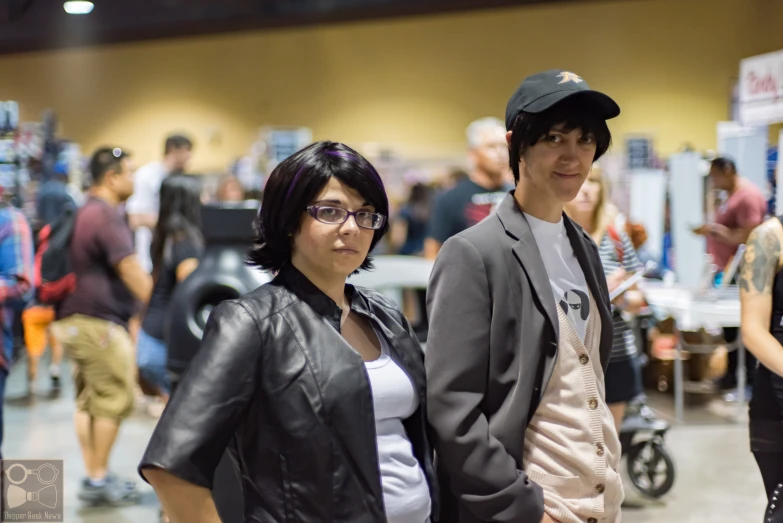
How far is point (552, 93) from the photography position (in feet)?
5.09

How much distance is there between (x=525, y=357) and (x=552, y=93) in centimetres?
47

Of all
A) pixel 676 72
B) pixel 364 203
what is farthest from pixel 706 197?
pixel 364 203

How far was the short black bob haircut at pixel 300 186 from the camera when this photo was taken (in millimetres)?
1437

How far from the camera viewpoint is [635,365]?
11.3 ft

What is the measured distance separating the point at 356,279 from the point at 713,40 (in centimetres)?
198

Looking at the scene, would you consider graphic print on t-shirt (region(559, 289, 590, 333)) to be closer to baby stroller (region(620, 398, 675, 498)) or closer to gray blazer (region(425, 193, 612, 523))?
gray blazer (region(425, 193, 612, 523))

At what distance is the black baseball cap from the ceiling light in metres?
2.56

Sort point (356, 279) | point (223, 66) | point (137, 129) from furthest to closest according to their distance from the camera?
point (223, 66)
point (137, 129)
point (356, 279)

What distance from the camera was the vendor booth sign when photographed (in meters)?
3.19

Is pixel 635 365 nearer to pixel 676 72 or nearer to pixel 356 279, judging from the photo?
pixel 356 279

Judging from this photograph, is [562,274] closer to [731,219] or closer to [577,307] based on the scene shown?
[577,307]

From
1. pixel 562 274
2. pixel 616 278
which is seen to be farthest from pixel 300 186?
pixel 616 278

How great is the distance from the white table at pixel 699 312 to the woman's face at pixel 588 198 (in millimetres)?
2085

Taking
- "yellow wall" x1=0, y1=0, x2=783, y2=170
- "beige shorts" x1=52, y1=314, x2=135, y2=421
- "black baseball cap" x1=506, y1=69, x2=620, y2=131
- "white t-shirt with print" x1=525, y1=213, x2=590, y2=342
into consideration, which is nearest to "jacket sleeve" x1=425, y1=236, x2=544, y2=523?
"white t-shirt with print" x1=525, y1=213, x2=590, y2=342
